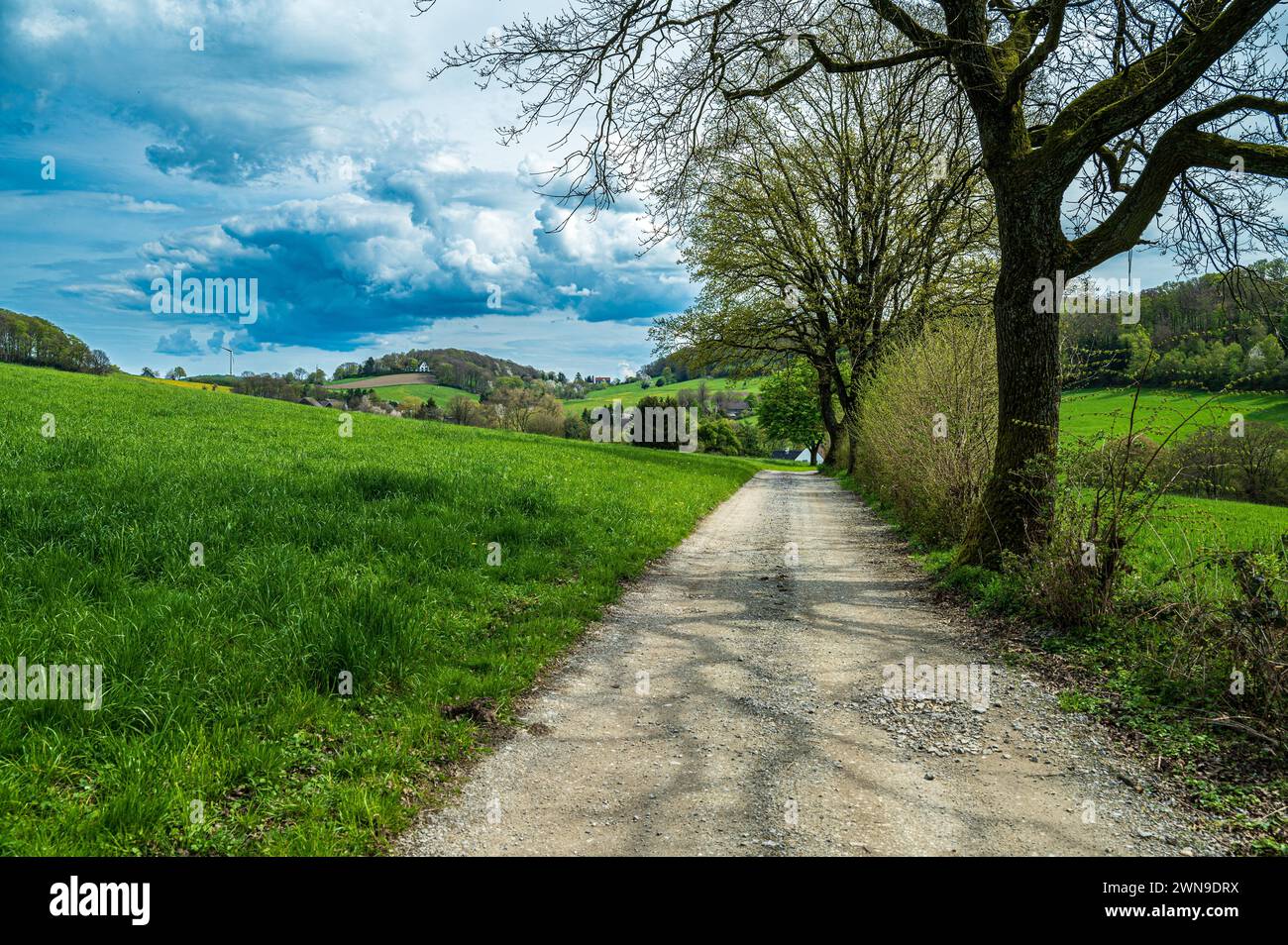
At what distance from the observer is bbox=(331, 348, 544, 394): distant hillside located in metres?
101

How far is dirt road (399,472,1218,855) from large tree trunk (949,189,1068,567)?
1781mm

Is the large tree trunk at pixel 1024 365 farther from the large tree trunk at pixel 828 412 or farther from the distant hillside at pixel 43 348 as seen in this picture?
the distant hillside at pixel 43 348

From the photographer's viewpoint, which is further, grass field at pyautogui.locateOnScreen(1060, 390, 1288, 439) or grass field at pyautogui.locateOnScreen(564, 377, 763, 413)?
grass field at pyautogui.locateOnScreen(564, 377, 763, 413)

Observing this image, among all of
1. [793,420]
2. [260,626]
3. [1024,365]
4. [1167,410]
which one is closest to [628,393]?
[793,420]

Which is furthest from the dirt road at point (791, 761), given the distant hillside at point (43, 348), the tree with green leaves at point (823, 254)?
the distant hillside at point (43, 348)

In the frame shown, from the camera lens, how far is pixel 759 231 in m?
24.1

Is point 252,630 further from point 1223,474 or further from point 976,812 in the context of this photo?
point 1223,474

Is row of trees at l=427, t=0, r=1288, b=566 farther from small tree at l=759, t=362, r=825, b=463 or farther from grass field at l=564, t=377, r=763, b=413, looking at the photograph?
grass field at l=564, t=377, r=763, b=413

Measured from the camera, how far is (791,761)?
153 inches

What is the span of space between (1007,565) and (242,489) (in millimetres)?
9485

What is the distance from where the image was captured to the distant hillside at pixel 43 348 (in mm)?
47531

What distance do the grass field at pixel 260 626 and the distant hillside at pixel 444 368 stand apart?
94.3 metres

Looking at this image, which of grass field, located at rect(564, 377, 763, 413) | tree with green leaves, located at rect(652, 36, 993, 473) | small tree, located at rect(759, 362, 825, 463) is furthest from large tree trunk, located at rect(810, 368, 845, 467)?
grass field, located at rect(564, 377, 763, 413)
